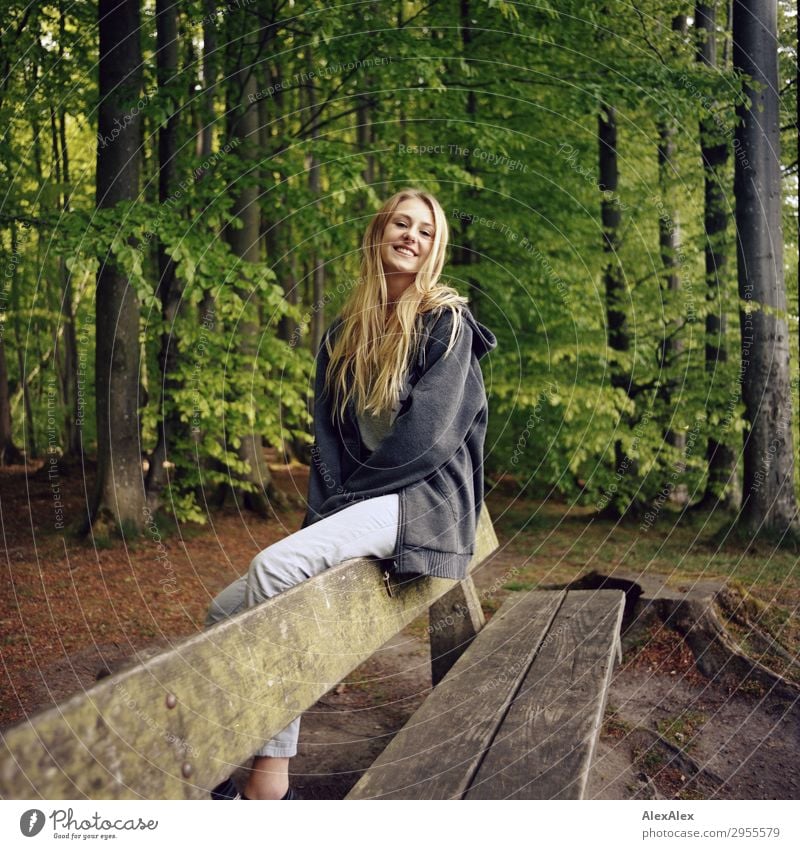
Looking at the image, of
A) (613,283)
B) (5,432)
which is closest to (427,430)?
(613,283)

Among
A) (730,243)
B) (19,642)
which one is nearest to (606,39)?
(730,243)

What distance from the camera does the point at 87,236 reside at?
6270mm

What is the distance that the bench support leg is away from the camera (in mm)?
3686

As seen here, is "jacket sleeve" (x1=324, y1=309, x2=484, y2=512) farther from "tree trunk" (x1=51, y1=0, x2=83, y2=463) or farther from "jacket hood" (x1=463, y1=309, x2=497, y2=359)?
"tree trunk" (x1=51, y1=0, x2=83, y2=463)

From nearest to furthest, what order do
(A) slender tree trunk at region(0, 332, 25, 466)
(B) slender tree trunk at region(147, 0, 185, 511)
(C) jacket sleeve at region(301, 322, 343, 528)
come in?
(C) jacket sleeve at region(301, 322, 343, 528) → (B) slender tree trunk at region(147, 0, 185, 511) → (A) slender tree trunk at region(0, 332, 25, 466)

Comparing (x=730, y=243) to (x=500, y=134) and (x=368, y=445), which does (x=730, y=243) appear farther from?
(x=368, y=445)

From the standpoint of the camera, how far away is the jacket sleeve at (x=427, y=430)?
270cm

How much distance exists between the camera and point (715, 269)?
8.84 m

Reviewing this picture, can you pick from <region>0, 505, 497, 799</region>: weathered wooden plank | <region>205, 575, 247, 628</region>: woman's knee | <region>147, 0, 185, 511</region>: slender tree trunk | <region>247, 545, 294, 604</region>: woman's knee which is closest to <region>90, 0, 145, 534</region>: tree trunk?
<region>147, 0, 185, 511</region>: slender tree trunk

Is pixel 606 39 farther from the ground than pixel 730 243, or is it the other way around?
pixel 606 39

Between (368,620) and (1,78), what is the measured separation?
1046 cm

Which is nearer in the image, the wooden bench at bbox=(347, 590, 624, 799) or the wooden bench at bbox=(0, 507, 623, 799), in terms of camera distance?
the wooden bench at bbox=(0, 507, 623, 799)

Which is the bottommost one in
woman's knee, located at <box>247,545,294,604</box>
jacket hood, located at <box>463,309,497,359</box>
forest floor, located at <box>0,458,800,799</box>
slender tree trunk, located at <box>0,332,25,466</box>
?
forest floor, located at <box>0,458,800,799</box>
